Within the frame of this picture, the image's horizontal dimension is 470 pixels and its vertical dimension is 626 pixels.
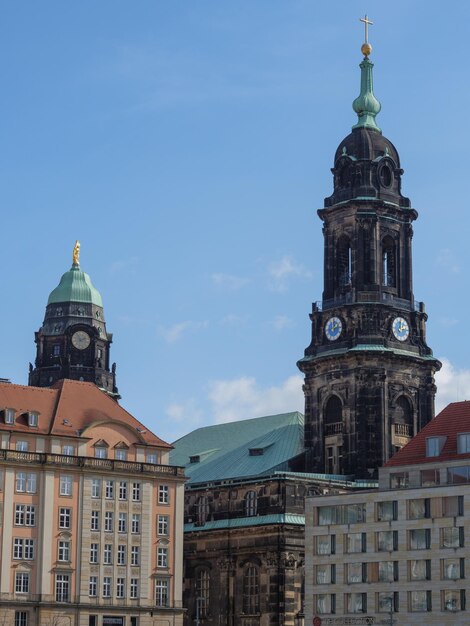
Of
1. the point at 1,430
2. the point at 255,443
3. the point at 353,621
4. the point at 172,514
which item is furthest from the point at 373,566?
the point at 255,443

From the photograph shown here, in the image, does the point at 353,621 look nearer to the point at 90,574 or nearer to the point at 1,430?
the point at 90,574

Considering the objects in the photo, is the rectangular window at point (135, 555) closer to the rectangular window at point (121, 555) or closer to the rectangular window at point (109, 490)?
the rectangular window at point (121, 555)

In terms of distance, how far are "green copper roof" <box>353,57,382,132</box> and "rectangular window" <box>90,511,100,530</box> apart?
163 ft

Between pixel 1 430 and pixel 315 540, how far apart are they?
26032 millimetres

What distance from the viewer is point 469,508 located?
114m

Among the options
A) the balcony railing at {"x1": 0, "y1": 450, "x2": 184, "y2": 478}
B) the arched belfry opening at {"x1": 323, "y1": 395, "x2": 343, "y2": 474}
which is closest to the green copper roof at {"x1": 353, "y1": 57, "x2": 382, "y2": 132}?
the arched belfry opening at {"x1": 323, "y1": 395, "x2": 343, "y2": 474}

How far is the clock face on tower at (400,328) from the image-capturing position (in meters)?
149

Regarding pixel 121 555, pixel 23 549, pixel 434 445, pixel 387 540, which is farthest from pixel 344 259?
pixel 23 549

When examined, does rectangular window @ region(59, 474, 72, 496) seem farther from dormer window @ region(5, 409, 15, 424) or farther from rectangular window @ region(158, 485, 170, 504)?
rectangular window @ region(158, 485, 170, 504)

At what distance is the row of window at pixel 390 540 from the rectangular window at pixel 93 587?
17.8 m

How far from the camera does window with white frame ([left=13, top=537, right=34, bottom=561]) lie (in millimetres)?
122562

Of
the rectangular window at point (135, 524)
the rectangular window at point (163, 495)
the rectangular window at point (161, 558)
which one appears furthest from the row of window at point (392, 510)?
the rectangular window at point (135, 524)

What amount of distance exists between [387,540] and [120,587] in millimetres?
22864

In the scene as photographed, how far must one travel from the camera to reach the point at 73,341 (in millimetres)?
185250
